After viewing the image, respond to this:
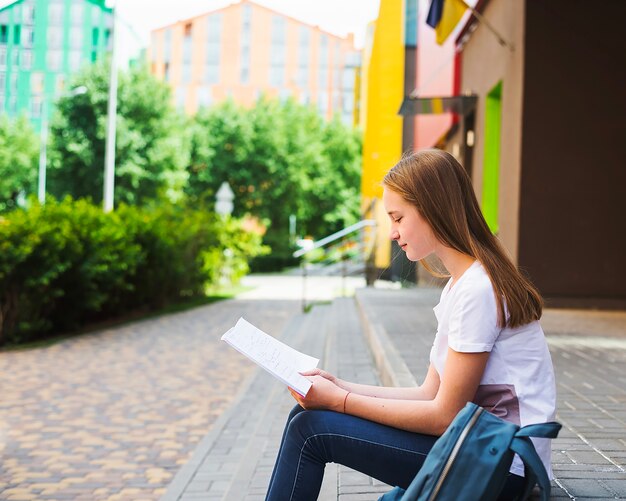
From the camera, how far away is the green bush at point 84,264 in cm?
970

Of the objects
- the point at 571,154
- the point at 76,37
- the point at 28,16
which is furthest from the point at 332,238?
the point at 76,37

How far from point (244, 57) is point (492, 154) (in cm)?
6573

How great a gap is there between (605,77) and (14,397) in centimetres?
801

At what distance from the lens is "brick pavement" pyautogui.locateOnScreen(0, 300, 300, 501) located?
4375 mm

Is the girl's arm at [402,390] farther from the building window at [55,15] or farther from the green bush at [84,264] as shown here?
the building window at [55,15]

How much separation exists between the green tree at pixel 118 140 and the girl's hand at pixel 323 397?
30.7 metres

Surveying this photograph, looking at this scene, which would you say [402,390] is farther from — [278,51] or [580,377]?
[278,51]

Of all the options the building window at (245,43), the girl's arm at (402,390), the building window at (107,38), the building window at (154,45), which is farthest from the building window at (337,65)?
the girl's arm at (402,390)

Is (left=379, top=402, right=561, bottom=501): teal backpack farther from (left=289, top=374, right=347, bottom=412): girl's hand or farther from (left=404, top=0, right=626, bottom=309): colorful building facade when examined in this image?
(left=404, top=0, right=626, bottom=309): colorful building facade

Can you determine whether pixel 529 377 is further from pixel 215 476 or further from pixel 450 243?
pixel 215 476

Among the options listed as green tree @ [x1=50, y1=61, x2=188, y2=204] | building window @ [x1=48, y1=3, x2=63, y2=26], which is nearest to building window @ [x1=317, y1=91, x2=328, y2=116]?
green tree @ [x1=50, y1=61, x2=188, y2=204]

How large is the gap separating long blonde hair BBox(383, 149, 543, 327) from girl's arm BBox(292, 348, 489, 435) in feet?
0.55

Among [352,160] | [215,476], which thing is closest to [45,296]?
[215,476]

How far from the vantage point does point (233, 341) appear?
7.22 feet
